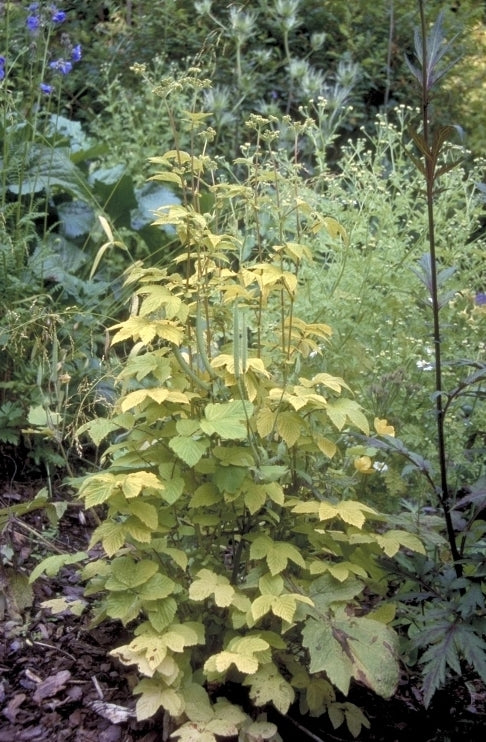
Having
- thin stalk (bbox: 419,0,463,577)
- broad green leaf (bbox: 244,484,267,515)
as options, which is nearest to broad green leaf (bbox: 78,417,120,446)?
broad green leaf (bbox: 244,484,267,515)

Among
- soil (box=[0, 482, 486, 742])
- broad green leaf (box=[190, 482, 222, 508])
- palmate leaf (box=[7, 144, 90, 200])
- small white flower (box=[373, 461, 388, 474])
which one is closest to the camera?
broad green leaf (box=[190, 482, 222, 508])

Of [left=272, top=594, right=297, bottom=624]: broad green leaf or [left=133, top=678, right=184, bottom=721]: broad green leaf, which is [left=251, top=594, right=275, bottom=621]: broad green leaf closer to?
[left=272, top=594, right=297, bottom=624]: broad green leaf

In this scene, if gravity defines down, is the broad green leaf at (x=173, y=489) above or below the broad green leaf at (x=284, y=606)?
above

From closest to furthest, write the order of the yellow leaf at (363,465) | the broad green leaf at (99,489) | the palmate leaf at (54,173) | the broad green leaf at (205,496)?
the broad green leaf at (99,489) < the broad green leaf at (205,496) < the yellow leaf at (363,465) < the palmate leaf at (54,173)

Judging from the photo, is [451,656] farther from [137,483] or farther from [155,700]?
[137,483]

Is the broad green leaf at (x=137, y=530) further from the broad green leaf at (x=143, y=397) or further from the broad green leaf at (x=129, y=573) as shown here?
the broad green leaf at (x=143, y=397)

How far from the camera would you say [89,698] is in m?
2.29

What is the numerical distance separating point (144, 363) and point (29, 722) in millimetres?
922

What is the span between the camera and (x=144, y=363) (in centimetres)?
213

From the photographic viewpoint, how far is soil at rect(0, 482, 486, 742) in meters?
2.19

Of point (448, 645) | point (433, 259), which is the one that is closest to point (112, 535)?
point (448, 645)

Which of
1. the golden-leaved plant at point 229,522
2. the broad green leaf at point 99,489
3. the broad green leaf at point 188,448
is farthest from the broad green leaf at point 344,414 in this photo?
the broad green leaf at point 99,489

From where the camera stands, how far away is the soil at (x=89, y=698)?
219 cm

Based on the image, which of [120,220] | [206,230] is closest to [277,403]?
[206,230]
